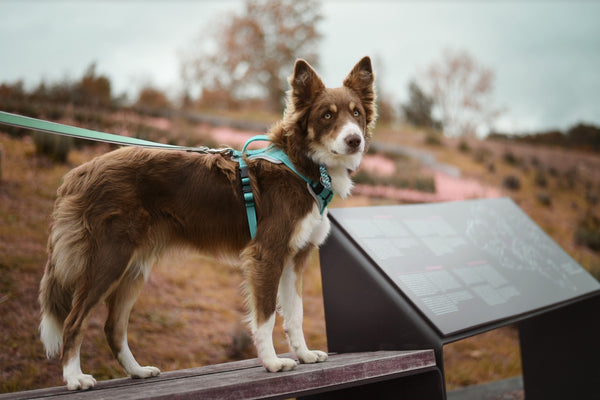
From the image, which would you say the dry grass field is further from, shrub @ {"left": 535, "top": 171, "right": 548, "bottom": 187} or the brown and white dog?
shrub @ {"left": 535, "top": 171, "right": 548, "bottom": 187}

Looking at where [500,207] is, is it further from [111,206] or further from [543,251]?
[111,206]

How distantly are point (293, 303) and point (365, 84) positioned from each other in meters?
1.55

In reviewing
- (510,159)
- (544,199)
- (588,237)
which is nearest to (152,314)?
(588,237)

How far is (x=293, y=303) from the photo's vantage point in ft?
9.51

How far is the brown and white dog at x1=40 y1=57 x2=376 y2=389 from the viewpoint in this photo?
2.46 m

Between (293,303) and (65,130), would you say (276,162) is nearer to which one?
(293,303)

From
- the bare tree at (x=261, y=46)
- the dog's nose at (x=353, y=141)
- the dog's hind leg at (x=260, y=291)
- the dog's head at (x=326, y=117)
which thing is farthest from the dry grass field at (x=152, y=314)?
the bare tree at (x=261, y=46)

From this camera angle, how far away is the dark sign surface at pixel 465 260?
301 centimetres

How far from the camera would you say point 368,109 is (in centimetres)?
309

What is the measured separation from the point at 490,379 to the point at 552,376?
1.58m

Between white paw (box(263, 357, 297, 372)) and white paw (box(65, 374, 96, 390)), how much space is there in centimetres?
92

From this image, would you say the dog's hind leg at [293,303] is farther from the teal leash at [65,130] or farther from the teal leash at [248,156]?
the teal leash at [65,130]

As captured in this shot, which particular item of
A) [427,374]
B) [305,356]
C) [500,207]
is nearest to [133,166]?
[305,356]

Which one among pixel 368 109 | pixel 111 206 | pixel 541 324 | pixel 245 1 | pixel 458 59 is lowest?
pixel 541 324
